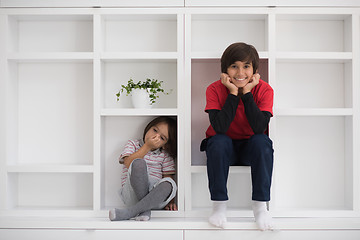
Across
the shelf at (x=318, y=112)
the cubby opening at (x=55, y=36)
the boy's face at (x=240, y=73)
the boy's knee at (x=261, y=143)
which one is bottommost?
the boy's knee at (x=261, y=143)

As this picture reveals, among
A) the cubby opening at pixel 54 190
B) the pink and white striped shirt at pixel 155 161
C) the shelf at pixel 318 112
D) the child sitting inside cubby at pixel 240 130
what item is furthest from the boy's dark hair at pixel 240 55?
the cubby opening at pixel 54 190

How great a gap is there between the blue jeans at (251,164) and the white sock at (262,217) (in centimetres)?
4

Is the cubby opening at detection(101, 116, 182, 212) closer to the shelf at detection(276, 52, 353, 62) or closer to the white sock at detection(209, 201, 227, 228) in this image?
the white sock at detection(209, 201, 227, 228)

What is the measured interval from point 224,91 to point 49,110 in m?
0.95

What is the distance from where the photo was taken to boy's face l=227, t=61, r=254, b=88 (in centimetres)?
167

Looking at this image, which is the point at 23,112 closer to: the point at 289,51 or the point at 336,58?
the point at 289,51

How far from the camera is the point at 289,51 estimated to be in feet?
6.51

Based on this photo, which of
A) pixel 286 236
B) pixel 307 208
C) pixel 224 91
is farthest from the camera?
pixel 307 208

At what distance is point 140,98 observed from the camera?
6.00 feet

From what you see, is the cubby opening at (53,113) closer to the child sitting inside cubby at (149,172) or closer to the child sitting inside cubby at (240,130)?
the child sitting inside cubby at (149,172)

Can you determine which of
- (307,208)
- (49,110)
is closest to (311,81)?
(307,208)

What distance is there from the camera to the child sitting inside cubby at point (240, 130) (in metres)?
1.58

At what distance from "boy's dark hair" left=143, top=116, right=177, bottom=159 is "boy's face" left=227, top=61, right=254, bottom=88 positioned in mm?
400

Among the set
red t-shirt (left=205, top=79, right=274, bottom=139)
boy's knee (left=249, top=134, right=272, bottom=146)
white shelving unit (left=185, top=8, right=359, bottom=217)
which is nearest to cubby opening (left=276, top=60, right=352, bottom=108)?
white shelving unit (left=185, top=8, right=359, bottom=217)
